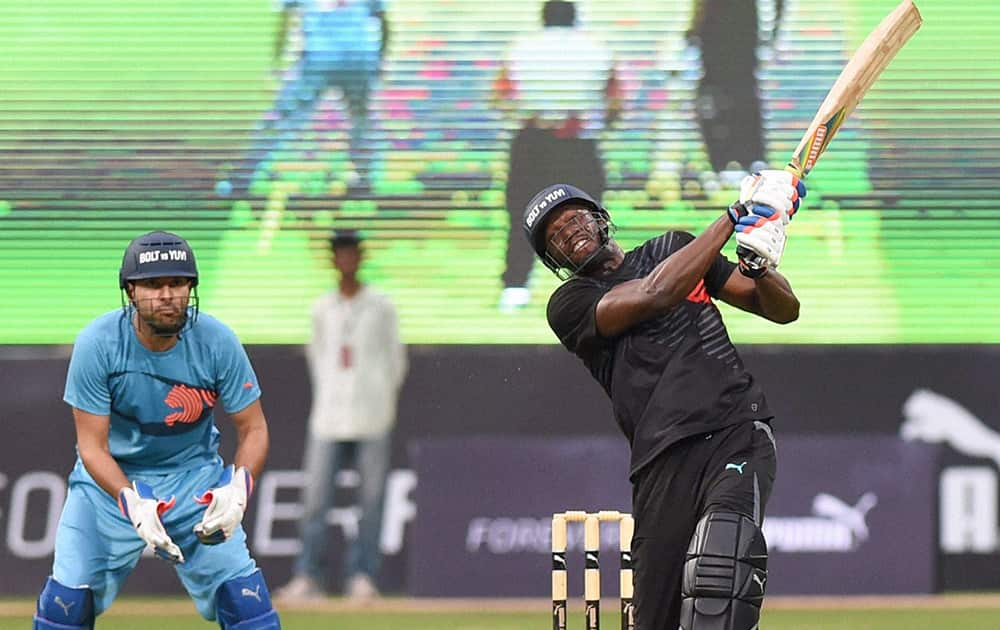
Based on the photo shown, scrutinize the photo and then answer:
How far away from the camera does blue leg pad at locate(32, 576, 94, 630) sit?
5.52m

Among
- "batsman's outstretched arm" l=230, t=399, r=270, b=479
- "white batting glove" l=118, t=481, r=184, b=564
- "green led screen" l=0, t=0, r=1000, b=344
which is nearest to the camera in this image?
"white batting glove" l=118, t=481, r=184, b=564

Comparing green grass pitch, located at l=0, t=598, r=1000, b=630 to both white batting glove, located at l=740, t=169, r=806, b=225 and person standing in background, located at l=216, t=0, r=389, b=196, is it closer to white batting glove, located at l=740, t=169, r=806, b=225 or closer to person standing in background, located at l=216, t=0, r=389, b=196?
person standing in background, located at l=216, t=0, r=389, b=196

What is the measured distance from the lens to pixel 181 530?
566cm

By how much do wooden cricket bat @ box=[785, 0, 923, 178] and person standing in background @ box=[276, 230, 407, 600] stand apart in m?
4.85

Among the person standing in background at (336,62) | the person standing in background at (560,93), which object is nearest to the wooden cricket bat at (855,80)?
the person standing in background at (560,93)

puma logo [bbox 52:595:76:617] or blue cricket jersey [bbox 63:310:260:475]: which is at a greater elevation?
blue cricket jersey [bbox 63:310:260:475]

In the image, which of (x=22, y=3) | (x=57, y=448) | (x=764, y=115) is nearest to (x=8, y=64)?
(x=22, y=3)

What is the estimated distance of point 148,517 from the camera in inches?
213

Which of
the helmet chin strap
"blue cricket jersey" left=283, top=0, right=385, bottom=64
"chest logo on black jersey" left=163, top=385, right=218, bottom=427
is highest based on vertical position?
"blue cricket jersey" left=283, top=0, right=385, bottom=64

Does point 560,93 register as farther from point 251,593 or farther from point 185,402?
point 251,593

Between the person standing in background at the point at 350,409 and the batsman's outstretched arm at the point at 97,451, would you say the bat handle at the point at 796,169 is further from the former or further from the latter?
the person standing in background at the point at 350,409

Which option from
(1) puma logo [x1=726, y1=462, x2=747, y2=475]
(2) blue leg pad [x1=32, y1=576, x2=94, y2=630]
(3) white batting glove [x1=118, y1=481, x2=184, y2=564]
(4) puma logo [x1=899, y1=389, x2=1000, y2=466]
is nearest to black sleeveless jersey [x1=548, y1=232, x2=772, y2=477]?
(1) puma logo [x1=726, y1=462, x2=747, y2=475]

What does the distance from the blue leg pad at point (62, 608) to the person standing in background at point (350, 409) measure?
4.29 meters

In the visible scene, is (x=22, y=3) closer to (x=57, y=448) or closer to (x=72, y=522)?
(x=57, y=448)
